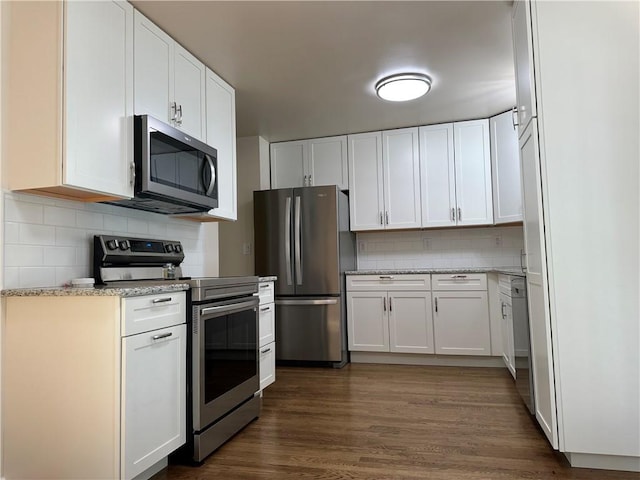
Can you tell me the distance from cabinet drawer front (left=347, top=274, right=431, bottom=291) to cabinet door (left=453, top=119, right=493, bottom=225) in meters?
0.72

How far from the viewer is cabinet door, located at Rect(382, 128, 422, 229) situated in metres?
4.65

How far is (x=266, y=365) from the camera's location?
3.23 m

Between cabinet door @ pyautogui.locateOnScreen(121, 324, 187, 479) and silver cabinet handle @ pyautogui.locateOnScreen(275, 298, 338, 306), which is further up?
silver cabinet handle @ pyautogui.locateOnScreen(275, 298, 338, 306)

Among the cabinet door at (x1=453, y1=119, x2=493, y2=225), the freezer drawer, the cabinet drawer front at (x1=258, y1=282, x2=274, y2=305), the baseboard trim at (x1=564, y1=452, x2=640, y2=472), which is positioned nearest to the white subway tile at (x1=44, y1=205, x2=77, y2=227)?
the cabinet drawer front at (x1=258, y1=282, x2=274, y2=305)

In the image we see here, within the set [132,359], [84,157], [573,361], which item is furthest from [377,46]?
[132,359]

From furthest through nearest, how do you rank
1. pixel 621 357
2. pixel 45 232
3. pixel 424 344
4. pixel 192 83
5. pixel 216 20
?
1. pixel 424 344
2. pixel 192 83
3. pixel 216 20
4. pixel 45 232
5. pixel 621 357

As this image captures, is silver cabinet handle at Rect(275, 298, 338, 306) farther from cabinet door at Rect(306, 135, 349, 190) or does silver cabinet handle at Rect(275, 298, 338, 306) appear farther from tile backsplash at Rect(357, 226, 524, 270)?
cabinet door at Rect(306, 135, 349, 190)

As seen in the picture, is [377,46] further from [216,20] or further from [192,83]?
[192,83]

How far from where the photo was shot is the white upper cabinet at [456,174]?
4465 millimetres

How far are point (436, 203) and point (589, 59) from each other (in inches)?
99.8

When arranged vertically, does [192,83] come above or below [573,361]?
above

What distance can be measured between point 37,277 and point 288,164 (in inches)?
127

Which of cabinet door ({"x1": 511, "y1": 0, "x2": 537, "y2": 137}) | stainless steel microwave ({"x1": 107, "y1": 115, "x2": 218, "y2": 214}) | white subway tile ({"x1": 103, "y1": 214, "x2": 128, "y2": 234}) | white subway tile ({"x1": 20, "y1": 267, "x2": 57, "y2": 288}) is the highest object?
cabinet door ({"x1": 511, "y1": 0, "x2": 537, "y2": 137})

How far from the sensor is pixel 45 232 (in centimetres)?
215
